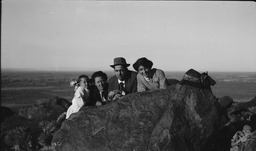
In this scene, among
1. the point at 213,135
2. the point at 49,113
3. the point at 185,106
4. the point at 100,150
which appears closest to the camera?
the point at 100,150

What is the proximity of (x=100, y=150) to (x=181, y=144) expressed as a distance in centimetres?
159

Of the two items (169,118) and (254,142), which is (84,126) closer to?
(169,118)

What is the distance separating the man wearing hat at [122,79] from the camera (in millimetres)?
8086

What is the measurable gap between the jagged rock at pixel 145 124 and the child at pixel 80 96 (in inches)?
55.2

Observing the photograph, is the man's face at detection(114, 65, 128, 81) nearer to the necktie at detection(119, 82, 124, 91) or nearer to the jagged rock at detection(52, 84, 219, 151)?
the necktie at detection(119, 82, 124, 91)

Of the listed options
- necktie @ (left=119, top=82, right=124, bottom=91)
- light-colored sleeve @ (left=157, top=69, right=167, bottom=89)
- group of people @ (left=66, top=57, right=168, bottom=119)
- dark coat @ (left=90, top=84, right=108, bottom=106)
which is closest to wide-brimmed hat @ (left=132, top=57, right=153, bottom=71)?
group of people @ (left=66, top=57, right=168, bottom=119)

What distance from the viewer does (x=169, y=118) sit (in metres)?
5.96

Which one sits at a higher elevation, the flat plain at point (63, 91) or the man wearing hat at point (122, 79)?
the man wearing hat at point (122, 79)

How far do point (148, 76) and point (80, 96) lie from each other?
1.80m

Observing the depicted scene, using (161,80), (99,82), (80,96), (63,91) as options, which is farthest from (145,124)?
(63,91)

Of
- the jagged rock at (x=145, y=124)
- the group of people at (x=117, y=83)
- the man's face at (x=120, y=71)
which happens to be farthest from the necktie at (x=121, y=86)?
the jagged rock at (x=145, y=124)

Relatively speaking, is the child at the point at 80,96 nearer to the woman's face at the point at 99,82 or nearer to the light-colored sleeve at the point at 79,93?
the light-colored sleeve at the point at 79,93

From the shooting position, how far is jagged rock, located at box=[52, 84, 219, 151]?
5.84 m

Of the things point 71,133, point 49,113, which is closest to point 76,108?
point 71,133
